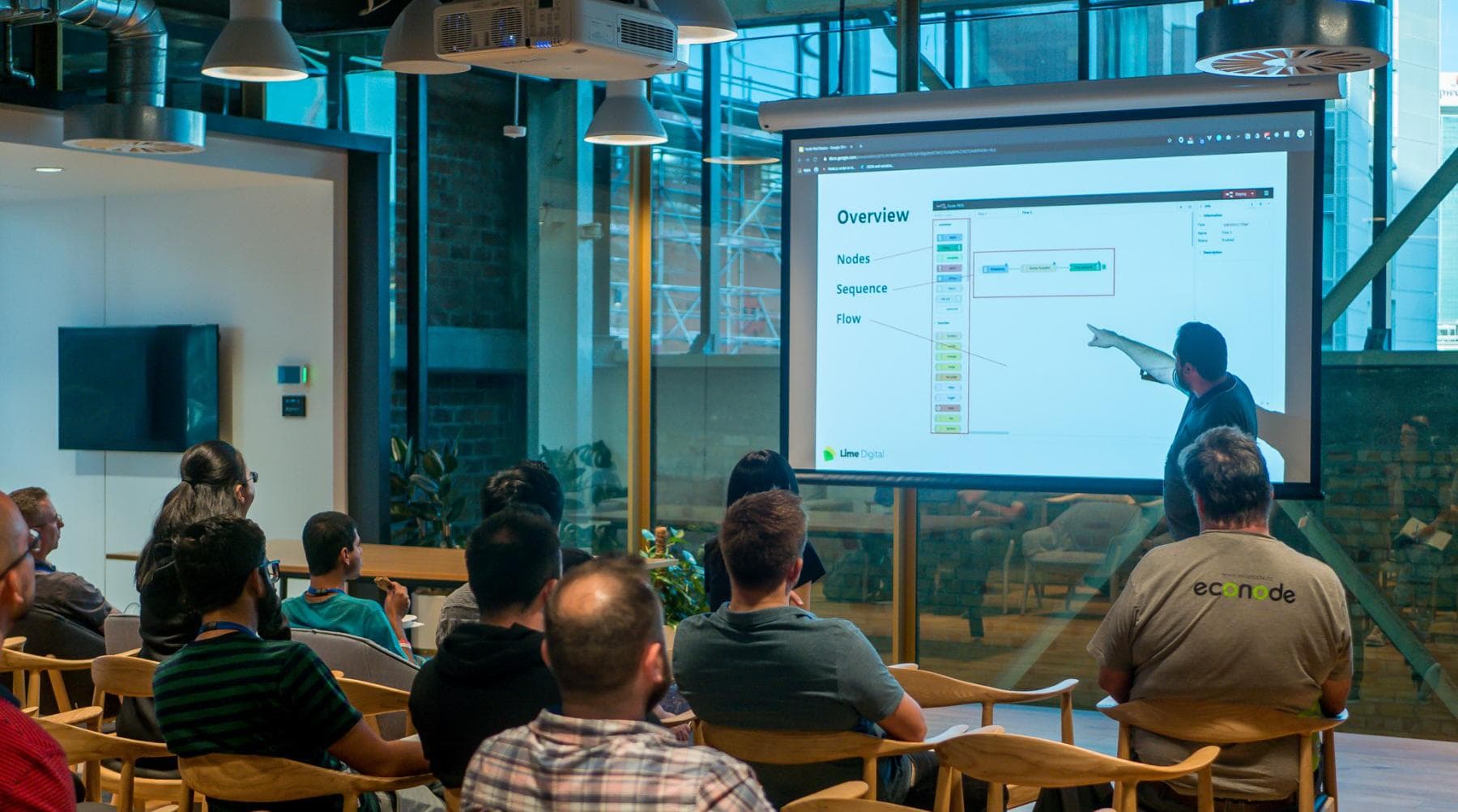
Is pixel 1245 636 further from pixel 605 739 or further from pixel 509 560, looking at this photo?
pixel 605 739

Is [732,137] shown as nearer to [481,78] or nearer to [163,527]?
[481,78]

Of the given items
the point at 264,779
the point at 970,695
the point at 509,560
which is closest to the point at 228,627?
the point at 264,779

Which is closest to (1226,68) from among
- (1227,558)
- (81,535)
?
(1227,558)

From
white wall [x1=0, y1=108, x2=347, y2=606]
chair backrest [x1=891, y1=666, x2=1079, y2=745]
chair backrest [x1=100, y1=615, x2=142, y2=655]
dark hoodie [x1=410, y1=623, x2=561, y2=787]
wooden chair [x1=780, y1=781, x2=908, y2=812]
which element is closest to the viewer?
wooden chair [x1=780, y1=781, x2=908, y2=812]

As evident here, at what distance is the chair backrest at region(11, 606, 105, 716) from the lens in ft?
14.7

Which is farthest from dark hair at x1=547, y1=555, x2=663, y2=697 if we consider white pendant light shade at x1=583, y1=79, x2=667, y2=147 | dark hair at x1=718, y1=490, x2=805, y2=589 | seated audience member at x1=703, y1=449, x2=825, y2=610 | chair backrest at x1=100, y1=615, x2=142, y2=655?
white pendant light shade at x1=583, y1=79, x2=667, y2=147

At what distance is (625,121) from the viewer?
623 centimetres

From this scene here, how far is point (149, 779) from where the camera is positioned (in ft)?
11.4

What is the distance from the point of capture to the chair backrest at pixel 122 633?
13.3ft

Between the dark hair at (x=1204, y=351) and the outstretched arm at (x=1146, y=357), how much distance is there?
0.61ft

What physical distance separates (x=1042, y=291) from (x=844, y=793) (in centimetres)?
299

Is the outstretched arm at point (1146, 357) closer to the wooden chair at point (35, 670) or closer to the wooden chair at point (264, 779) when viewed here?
the wooden chair at point (264, 779)

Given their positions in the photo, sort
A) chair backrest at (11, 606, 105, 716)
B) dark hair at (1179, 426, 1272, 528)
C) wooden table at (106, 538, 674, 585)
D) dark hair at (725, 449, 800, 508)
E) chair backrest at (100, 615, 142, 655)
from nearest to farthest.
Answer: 1. dark hair at (1179, 426, 1272, 528)
2. chair backrest at (100, 615, 142, 655)
3. dark hair at (725, 449, 800, 508)
4. chair backrest at (11, 606, 105, 716)
5. wooden table at (106, 538, 674, 585)

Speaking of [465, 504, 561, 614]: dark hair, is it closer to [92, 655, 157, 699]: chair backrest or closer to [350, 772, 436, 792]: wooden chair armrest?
[350, 772, 436, 792]: wooden chair armrest
